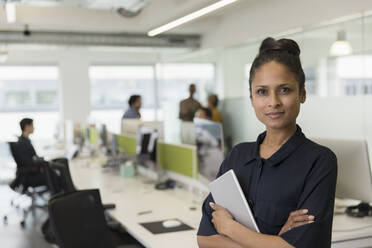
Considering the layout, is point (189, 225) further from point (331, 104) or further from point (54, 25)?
point (54, 25)

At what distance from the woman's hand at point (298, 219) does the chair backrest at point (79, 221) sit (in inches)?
51.4

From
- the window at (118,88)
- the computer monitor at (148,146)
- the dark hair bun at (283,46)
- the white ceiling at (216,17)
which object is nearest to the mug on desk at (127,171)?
the computer monitor at (148,146)

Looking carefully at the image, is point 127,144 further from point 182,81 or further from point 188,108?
point 182,81

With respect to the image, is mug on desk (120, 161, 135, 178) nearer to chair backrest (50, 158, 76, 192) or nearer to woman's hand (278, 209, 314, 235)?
Result: chair backrest (50, 158, 76, 192)

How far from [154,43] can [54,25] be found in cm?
216

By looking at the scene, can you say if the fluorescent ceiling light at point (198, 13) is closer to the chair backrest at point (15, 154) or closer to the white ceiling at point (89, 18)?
the white ceiling at point (89, 18)

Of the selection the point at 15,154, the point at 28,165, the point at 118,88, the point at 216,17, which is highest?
the point at 216,17

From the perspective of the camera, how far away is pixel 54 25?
7.34m

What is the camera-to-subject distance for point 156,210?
3307mm

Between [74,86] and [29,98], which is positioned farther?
[29,98]

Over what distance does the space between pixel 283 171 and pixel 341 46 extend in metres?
4.42

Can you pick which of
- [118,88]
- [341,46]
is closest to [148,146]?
[341,46]

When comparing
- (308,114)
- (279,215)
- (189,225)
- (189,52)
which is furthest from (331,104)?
(189,52)

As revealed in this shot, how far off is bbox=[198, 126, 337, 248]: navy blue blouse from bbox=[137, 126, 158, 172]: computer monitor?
2.77 metres
